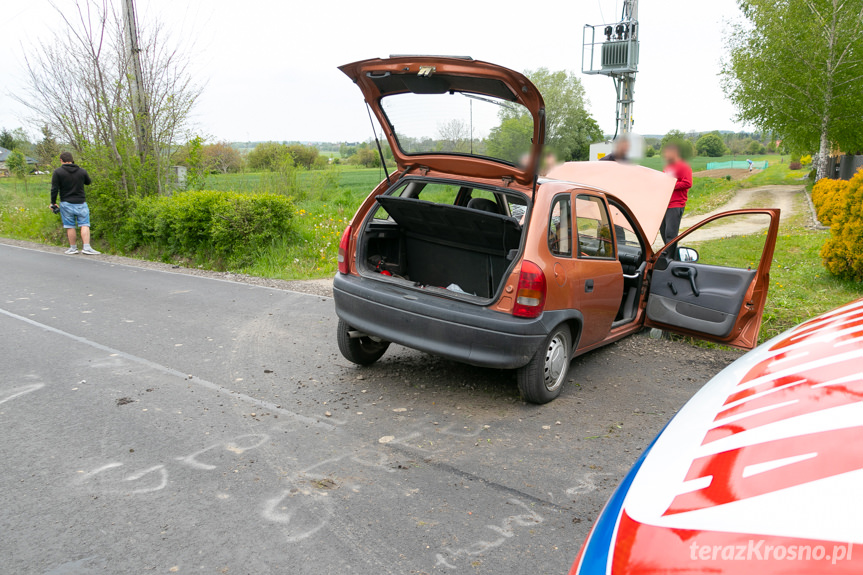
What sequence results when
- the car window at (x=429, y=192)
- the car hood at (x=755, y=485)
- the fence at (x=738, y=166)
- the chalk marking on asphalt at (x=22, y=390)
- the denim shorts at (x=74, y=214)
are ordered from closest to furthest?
the car hood at (x=755, y=485)
the chalk marking on asphalt at (x=22, y=390)
the car window at (x=429, y=192)
the denim shorts at (x=74, y=214)
the fence at (x=738, y=166)

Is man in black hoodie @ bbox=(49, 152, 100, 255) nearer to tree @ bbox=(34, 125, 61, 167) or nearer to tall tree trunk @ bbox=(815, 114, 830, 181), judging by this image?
tree @ bbox=(34, 125, 61, 167)

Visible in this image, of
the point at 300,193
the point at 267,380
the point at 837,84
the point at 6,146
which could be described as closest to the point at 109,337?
the point at 267,380

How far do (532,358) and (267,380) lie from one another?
7.24 feet

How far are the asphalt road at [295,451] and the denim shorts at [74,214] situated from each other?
23.3 feet

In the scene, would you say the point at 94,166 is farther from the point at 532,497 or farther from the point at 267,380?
the point at 532,497

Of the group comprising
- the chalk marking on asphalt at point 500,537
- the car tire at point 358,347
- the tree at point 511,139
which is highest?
the tree at point 511,139

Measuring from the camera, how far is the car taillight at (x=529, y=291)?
13.8 feet

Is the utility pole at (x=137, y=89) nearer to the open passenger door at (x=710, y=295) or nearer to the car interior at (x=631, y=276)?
the car interior at (x=631, y=276)

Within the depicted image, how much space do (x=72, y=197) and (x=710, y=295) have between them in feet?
40.2

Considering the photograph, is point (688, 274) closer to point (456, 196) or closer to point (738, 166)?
point (456, 196)

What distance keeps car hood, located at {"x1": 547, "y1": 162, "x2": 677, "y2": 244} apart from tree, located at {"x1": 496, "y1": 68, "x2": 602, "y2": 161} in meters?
0.27

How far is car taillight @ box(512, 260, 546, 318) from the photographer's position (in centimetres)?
422

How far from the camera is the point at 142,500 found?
3182mm

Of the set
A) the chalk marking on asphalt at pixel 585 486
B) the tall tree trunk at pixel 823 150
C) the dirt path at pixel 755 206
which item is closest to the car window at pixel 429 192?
the chalk marking on asphalt at pixel 585 486
